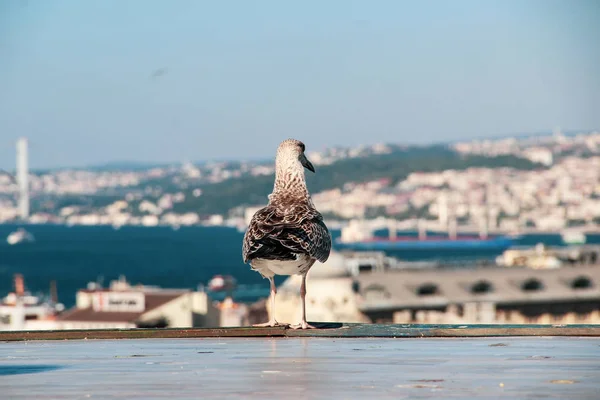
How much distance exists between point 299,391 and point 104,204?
17319 cm

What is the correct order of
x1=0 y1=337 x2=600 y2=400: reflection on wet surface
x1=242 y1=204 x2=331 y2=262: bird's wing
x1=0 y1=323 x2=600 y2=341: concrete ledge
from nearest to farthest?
x1=0 y1=337 x2=600 y2=400: reflection on wet surface < x1=0 y1=323 x2=600 y2=341: concrete ledge < x1=242 y1=204 x2=331 y2=262: bird's wing

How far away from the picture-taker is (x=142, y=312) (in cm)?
6075

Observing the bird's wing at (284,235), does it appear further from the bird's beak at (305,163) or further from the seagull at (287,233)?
the bird's beak at (305,163)

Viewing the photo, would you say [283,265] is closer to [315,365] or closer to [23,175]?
[315,365]

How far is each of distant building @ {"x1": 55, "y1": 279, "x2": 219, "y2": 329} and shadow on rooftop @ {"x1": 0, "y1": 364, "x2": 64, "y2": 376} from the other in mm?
49713

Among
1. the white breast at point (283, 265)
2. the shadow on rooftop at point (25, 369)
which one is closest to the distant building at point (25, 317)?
the white breast at point (283, 265)

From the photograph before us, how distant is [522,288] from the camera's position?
78312mm

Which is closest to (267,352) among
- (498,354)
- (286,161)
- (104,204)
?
(498,354)

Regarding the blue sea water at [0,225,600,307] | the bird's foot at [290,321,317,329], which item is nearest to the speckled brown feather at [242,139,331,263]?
the bird's foot at [290,321,317,329]

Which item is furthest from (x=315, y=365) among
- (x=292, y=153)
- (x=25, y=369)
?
(x=292, y=153)

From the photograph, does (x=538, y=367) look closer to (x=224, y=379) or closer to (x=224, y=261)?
(x=224, y=379)

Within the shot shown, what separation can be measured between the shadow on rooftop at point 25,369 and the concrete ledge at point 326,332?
65.8 inches

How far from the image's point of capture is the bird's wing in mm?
7258

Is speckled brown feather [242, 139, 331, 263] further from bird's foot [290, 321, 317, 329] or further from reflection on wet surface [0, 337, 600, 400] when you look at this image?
reflection on wet surface [0, 337, 600, 400]
